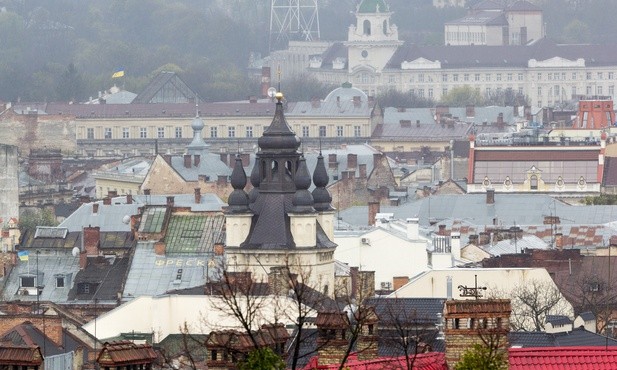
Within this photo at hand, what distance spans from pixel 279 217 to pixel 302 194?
93cm

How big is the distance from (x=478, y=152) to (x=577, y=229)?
2466 centimetres

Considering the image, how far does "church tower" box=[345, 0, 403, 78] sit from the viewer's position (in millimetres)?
178750

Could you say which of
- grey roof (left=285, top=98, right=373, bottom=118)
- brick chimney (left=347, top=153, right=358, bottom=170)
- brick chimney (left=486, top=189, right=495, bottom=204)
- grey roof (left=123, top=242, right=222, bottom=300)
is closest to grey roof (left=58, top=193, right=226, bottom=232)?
brick chimney (left=486, top=189, right=495, bottom=204)

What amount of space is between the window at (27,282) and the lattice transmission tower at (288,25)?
138676 mm

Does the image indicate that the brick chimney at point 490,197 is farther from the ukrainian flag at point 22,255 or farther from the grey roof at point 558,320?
the grey roof at point 558,320

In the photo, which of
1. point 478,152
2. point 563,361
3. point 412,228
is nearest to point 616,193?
point 478,152

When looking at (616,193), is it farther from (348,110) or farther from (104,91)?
(104,91)

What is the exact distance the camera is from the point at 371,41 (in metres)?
182

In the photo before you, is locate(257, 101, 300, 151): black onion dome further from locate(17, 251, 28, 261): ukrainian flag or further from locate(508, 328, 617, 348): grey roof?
locate(508, 328, 617, 348): grey roof

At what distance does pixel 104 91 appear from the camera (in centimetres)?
15750

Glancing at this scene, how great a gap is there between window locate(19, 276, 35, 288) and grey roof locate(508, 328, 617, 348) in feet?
68.7

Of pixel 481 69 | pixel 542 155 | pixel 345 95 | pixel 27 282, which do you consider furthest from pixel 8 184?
pixel 481 69

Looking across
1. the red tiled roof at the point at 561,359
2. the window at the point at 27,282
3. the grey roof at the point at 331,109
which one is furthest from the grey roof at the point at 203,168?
the red tiled roof at the point at 561,359

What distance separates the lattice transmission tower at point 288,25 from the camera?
634 ft
